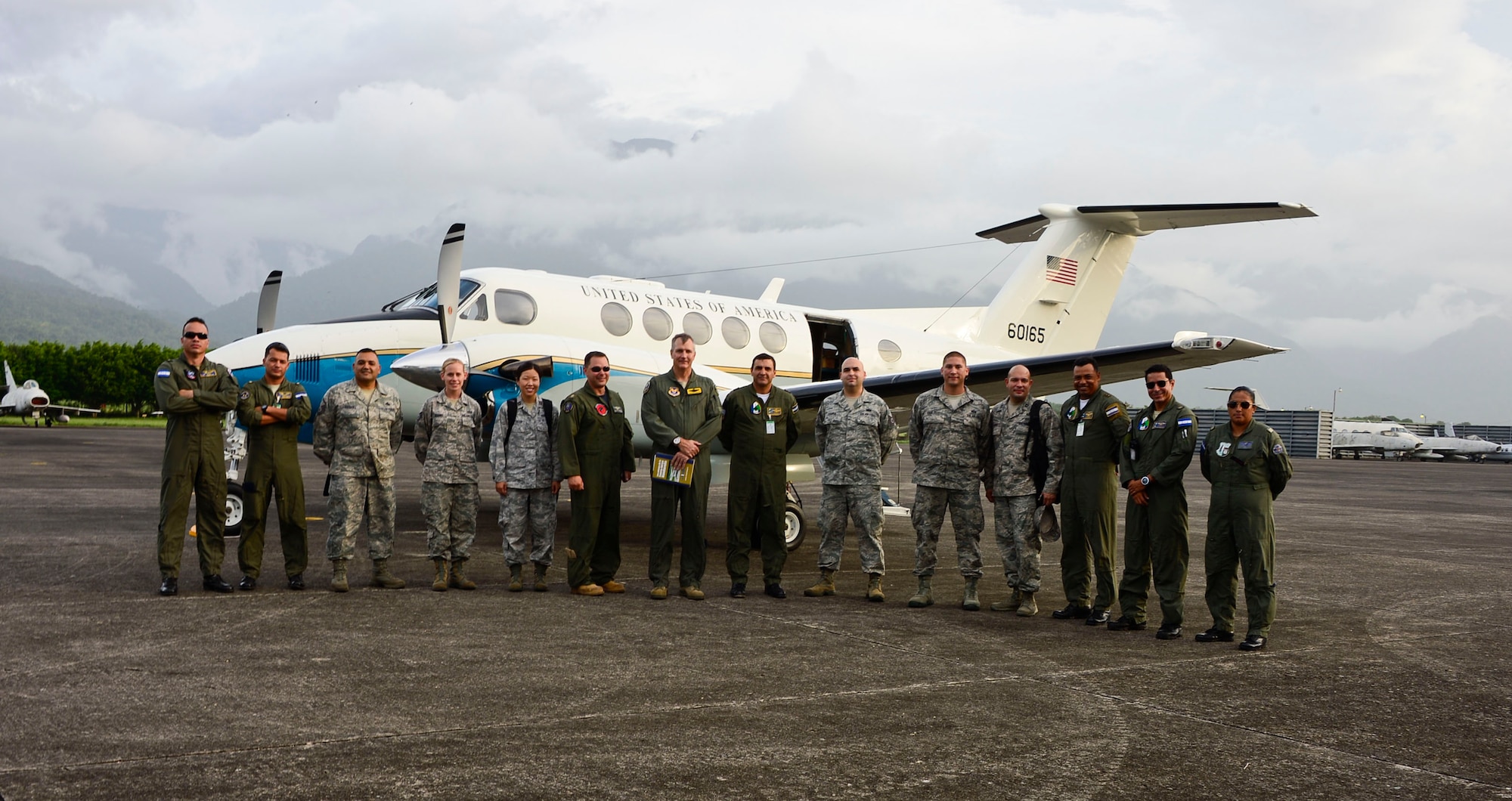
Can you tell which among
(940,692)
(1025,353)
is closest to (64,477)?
(1025,353)

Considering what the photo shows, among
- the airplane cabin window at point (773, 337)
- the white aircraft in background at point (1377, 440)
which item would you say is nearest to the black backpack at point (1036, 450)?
the airplane cabin window at point (773, 337)

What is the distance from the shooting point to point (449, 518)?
7.80 metres

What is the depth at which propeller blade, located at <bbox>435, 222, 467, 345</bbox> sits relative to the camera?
10336mm

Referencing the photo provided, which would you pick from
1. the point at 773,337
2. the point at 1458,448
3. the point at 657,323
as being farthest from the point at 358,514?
the point at 1458,448

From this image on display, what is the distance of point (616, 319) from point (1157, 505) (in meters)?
6.85

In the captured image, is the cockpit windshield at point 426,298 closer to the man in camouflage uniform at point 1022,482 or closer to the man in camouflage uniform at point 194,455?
the man in camouflage uniform at point 194,455

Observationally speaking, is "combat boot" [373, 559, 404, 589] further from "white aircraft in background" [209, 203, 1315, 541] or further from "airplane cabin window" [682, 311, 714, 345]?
"airplane cabin window" [682, 311, 714, 345]

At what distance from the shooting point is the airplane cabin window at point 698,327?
40.9 feet

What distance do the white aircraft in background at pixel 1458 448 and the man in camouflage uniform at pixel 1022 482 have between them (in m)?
65.4

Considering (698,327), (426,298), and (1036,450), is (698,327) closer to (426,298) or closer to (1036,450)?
(426,298)

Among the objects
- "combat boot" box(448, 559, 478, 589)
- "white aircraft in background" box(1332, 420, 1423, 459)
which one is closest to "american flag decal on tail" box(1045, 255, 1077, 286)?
"combat boot" box(448, 559, 478, 589)

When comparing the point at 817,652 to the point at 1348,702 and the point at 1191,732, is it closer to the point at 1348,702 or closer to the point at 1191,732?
the point at 1191,732

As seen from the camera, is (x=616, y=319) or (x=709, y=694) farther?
(x=616, y=319)

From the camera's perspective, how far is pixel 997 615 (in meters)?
7.37
